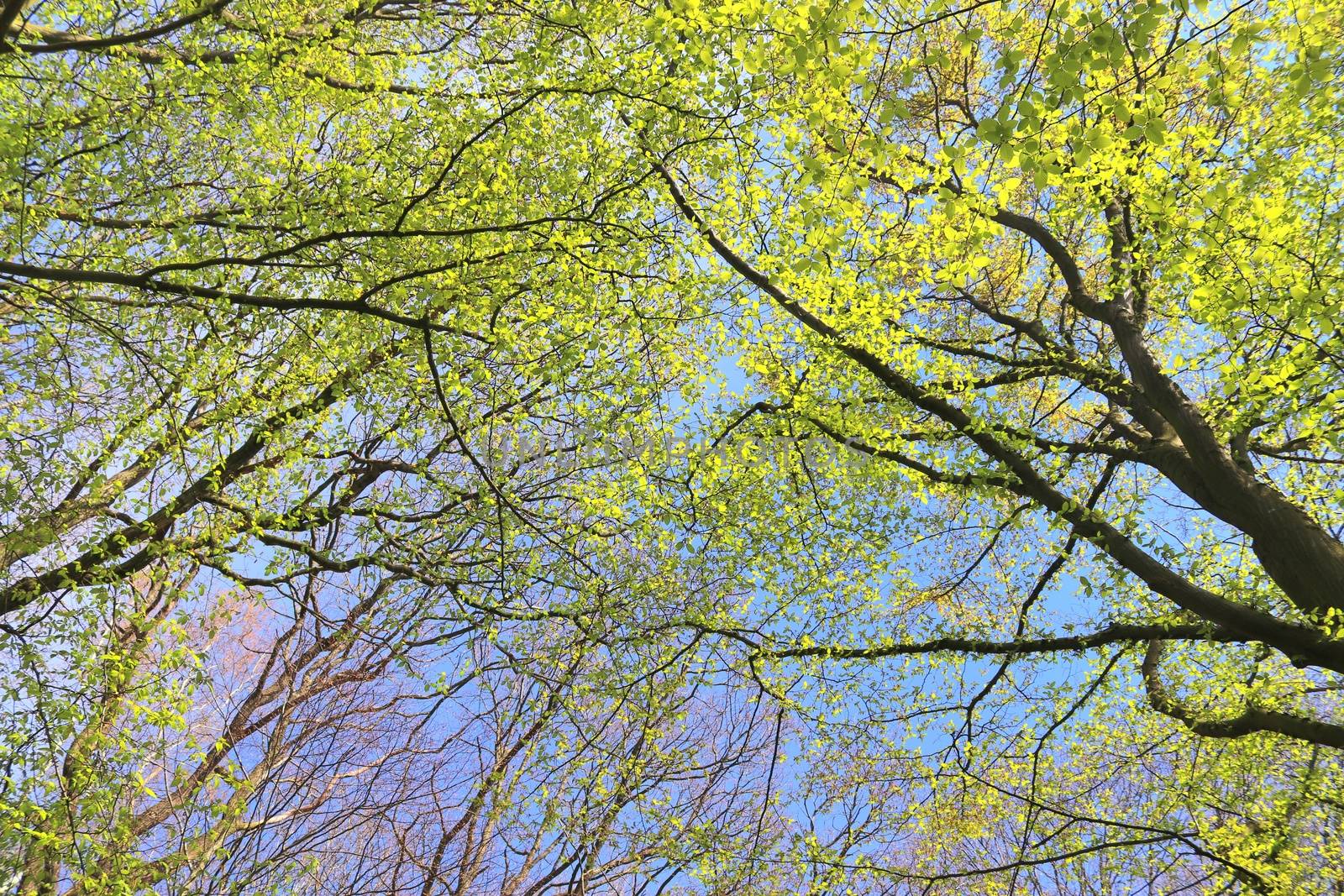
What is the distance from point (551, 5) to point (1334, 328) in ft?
21.0

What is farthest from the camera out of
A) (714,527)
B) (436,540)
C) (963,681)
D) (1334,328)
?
(436,540)

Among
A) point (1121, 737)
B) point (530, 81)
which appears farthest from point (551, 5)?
point (1121, 737)

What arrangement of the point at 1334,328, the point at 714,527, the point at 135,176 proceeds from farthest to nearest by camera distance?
the point at 714,527, the point at 135,176, the point at 1334,328

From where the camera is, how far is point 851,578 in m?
7.27

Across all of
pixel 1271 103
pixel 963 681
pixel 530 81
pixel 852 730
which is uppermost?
pixel 1271 103

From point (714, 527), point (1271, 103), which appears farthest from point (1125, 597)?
point (1271, 103)

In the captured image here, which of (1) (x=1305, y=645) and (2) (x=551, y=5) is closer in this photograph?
(1) (x=1305, y=645)

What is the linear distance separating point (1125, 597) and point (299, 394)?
7816 millimetres

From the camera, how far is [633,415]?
6809 millimetres

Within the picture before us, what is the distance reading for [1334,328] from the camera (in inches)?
164

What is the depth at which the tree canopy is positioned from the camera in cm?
486

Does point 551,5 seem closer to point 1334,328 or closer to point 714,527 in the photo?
point 714,527

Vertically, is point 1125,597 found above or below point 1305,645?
above

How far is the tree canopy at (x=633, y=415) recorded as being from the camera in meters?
4.86
